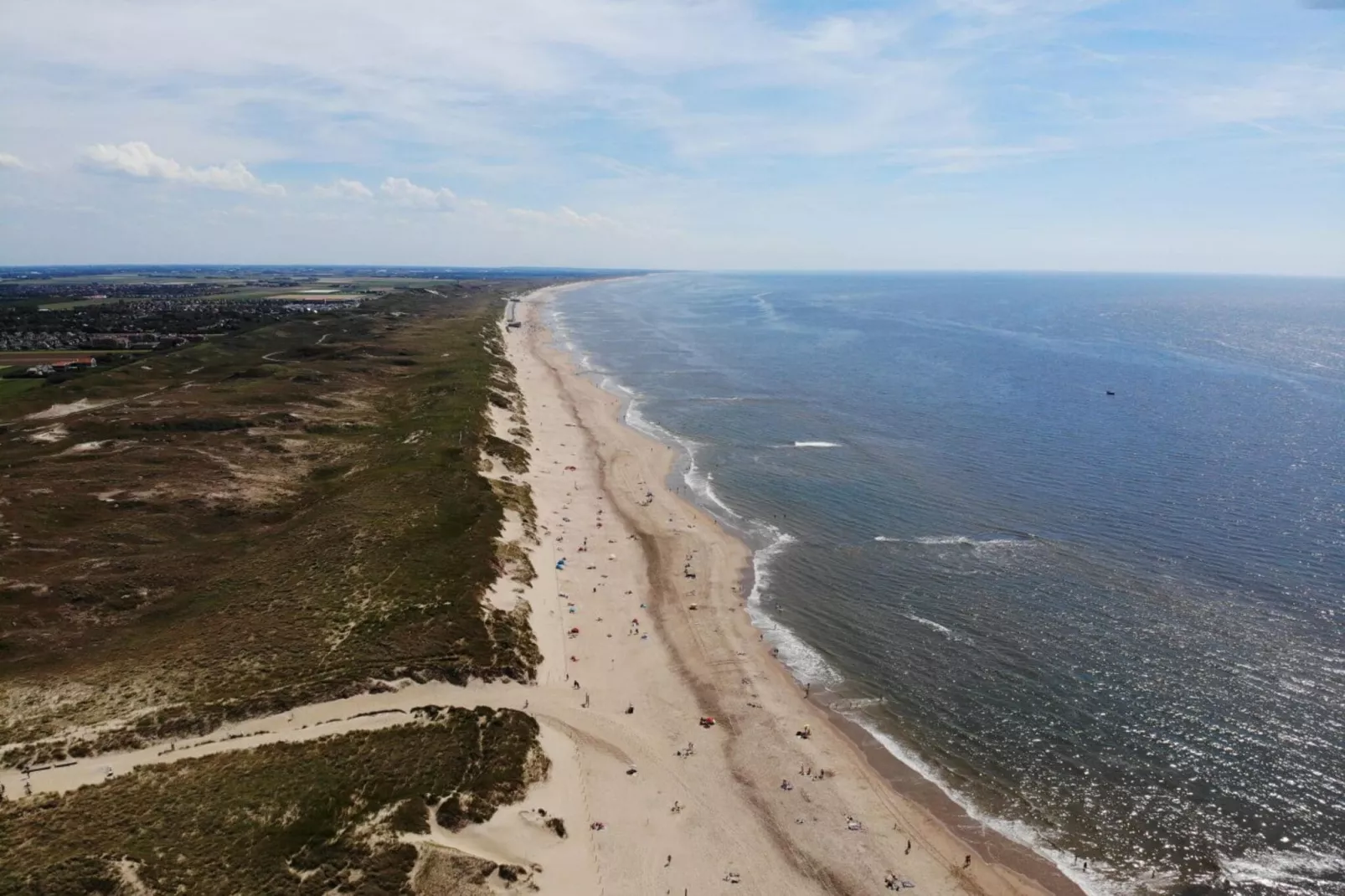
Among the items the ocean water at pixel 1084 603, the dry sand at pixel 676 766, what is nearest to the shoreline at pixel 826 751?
the dry sand at pixel 676 766

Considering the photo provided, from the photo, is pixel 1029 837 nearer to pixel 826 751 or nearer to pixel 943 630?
pixel 826 751

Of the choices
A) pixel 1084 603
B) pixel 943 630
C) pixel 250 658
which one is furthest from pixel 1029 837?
pixel 250 658

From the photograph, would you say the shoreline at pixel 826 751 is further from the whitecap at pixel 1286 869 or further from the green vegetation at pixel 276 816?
the green vegetation at pixel 276 816

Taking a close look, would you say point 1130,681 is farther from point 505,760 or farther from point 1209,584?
point 505,760

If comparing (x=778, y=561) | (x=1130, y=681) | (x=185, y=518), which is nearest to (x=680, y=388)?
(x=778, y=561)

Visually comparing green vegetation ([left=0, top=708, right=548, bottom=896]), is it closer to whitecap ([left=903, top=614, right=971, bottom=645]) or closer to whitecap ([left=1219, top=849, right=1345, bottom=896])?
whitecap ([left=903, top=614, right=971, bottom=645])

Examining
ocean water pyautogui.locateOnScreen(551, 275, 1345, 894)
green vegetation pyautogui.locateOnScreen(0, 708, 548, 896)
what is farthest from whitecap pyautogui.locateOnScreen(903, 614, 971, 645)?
green vegetation pyautogui.locateOnScreen(0, 708, 548, 896)
